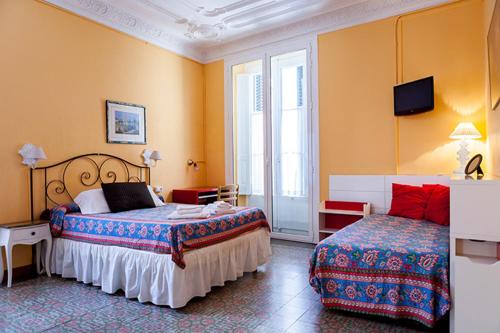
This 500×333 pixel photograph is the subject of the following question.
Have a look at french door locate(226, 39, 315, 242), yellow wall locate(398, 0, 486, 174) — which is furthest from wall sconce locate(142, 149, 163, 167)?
yellow wall locate(398, 0, 486, 174)

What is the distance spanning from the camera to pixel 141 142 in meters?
4.90

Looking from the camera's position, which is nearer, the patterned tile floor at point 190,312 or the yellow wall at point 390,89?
the patterned tile floor at point 190,312

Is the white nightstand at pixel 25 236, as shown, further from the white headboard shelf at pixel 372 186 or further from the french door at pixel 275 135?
the white headboard shelf at pixel 372 186

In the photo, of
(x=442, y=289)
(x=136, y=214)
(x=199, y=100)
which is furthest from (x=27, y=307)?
(x=199, y=100)

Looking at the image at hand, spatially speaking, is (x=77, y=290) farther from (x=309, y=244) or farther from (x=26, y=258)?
(x=309, y=244)

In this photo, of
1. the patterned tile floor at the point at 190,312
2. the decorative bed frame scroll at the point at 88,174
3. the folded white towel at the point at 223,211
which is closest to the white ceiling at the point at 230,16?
the decorative bed frame scroll at the point at 88,174

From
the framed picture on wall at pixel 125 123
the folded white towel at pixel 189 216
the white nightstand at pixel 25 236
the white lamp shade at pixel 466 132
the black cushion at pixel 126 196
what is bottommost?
the white nightstand at pixel 25 236

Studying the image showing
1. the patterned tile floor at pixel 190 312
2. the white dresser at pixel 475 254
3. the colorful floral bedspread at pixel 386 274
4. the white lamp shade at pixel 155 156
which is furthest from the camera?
the white lamp shade at pixel 155 156

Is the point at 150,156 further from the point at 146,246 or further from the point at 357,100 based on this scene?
the point at 357,100

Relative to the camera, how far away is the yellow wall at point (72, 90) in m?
3.53

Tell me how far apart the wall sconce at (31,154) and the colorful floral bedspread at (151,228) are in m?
0.57

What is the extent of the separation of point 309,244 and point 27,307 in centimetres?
350

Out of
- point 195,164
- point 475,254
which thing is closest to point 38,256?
point 195,164

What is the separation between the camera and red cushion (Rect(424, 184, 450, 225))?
329cm
